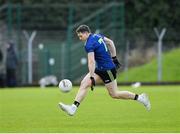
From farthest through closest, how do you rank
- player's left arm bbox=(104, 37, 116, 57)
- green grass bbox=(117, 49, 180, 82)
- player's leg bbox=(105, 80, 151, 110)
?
green grass bbox=(117, 49, 180, 82)
player's left arm bbox=(104, 37, 116, 57)
player's leg bbox=(105, 80, 151, 110)

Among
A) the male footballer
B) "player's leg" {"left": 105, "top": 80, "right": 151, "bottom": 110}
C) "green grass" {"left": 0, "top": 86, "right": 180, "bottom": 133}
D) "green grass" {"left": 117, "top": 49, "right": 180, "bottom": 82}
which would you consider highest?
the male footballer

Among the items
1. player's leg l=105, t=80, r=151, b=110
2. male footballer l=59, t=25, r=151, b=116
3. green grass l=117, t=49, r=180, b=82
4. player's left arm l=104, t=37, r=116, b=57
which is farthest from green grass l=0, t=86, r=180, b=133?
green grass l=117, t=49, r=180, b=82

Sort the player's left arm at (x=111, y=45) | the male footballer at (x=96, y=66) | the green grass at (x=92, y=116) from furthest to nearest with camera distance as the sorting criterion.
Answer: the player's left arm at (x=111, y=45)
the male footballer at (x=96, y=66)
the green grass at (x=92, y=116)

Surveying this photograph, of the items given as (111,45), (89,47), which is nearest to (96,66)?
(111,45)

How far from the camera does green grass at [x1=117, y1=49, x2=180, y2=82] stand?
40.8 m

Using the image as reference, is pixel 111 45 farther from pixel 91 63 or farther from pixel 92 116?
pixel 92 116

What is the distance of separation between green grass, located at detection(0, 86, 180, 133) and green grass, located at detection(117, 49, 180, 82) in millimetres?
14095

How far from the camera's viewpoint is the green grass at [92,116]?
1639cm

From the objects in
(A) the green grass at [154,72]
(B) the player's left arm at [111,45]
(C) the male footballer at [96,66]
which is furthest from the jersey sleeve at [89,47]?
(A) the green grass at [154,72]

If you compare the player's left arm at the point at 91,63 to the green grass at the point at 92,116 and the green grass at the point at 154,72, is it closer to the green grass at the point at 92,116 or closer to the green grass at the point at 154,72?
the green grass at the point at 92,116

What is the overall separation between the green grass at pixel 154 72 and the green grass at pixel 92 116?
14095 millimetres

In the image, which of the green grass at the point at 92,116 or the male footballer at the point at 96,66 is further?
the male footballer at the point at 96,66

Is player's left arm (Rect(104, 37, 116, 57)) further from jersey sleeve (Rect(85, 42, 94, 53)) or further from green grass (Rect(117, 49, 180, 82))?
green grass (Rect(117, 49, 180, 82))

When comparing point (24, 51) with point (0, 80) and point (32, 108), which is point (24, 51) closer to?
point (0, 80)
